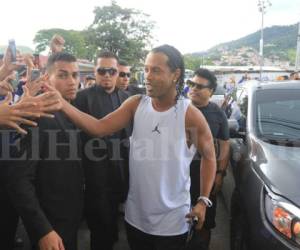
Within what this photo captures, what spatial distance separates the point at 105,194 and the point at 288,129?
1642 millimetres

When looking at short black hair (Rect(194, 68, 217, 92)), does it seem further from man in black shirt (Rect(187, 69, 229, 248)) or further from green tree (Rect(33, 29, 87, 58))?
green tree (Rect(33, 29, 87, 58))

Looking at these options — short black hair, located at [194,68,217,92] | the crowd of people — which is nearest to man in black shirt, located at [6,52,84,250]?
the crowd of people

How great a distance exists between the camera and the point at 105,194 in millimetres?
3098

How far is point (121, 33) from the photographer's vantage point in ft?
118

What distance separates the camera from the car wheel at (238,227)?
2.73 m

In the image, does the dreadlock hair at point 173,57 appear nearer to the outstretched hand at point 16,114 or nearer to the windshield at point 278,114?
the outstretched hand at point 16,114

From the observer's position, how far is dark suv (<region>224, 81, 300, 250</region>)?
2209 mm

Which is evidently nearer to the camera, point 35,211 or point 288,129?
point 35,211

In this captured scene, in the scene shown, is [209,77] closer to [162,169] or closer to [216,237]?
[162,169]

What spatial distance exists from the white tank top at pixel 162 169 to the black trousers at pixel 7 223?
1117 millimetres

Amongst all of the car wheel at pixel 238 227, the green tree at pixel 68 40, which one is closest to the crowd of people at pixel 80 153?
the car wheel at pixel 238 227

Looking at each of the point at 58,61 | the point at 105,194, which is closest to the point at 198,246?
the point at 105,194

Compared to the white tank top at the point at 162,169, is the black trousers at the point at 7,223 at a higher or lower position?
lower

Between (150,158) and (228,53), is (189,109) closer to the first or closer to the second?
(150,158)
